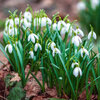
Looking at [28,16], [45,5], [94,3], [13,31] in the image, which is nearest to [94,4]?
[94,3]

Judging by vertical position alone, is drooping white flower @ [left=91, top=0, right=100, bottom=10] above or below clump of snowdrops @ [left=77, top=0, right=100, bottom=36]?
above

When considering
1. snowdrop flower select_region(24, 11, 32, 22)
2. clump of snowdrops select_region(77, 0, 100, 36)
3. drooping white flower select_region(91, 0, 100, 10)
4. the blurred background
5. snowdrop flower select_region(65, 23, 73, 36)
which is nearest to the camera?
snowdrop flower select_region(65, 23, 73, 36)

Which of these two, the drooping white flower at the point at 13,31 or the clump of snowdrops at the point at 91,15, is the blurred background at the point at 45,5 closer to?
the clump of snowdrops at the point at 91,15

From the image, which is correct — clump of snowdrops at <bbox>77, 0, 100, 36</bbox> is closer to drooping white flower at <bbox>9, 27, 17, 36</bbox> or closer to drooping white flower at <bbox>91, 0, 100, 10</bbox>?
drooping white flower at <bbox>91, 0, 100, 10</bbox>

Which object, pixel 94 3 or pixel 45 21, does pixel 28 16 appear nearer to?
pixel 45 21

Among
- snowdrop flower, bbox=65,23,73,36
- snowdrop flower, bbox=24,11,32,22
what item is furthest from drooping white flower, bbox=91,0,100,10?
snowdrop flower, bbox=65,23,73,36

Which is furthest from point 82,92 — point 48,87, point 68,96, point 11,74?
point 11,74

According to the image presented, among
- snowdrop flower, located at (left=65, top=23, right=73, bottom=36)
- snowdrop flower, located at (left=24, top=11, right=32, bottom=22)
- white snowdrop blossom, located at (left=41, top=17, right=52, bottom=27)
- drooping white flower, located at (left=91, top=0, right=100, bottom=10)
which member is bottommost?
snowdrop flower, located at (left=65, top=23, right=73, bottom=36)

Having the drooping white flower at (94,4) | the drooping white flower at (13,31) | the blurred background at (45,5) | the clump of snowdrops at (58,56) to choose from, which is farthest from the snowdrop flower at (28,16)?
the blurred background at (45,5)
